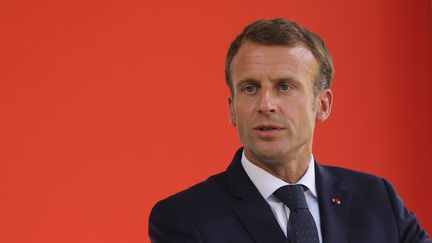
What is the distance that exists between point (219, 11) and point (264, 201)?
1.34 meters

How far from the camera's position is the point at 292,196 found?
1.89m

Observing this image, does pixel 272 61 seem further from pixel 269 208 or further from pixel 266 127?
pixel 269 208

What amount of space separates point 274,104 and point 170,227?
13.1 inches

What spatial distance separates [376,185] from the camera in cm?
205

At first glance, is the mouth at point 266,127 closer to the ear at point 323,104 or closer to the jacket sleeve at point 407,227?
the ear at point 323,104

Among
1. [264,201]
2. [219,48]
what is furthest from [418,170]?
[264,201]

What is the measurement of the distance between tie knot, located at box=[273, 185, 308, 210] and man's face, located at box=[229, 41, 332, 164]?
0.20ft

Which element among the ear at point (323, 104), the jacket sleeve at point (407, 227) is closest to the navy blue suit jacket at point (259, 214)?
the jacket sleeve at point (407, 227)

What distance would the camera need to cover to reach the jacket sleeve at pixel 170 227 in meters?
1.79

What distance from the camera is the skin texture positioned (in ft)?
6.05

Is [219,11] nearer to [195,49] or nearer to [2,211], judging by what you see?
[195,49]

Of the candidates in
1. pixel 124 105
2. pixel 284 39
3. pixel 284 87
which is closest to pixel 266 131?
pixel 284 87

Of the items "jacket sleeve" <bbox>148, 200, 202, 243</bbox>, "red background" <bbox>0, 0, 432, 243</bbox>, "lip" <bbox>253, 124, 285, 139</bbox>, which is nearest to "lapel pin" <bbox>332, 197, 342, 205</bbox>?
"lip" <bbox>253, 124, 285, 139</bbox>

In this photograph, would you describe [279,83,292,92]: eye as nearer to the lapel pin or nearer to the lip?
the lip
